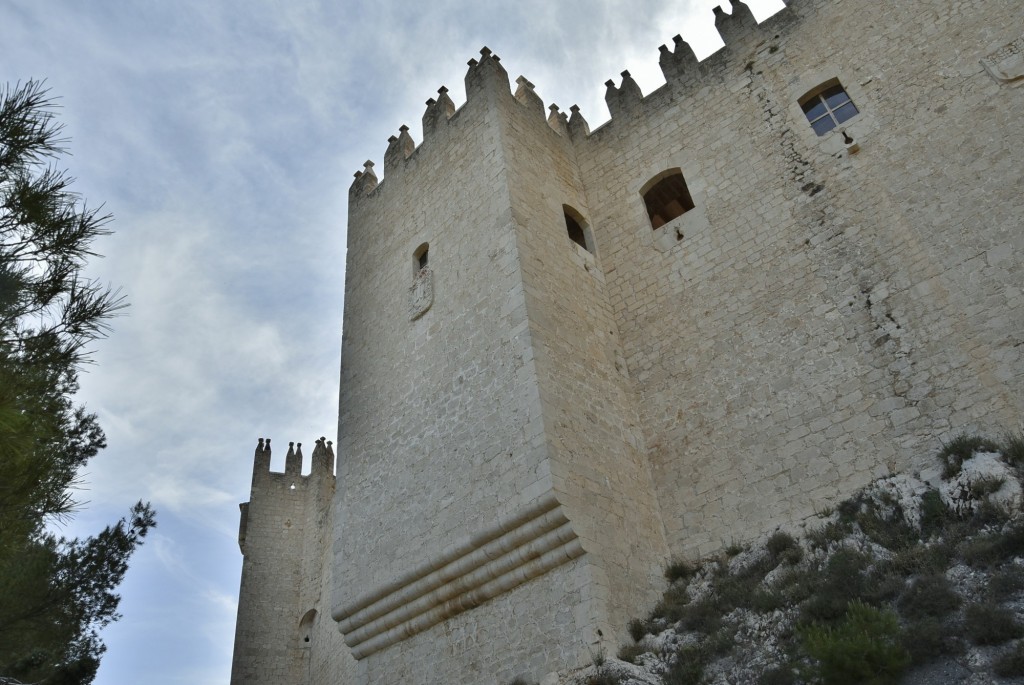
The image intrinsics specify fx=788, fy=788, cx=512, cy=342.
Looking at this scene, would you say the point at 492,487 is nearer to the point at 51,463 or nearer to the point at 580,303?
the point at 580,303

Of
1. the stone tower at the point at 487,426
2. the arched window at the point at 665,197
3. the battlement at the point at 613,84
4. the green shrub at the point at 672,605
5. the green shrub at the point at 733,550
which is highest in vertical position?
the battlement at the point at 613,84

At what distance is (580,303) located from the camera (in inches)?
401

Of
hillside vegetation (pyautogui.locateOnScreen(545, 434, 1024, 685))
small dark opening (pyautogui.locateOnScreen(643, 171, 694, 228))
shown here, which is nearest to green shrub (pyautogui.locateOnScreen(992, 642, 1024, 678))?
hillside vegetation (pyautogui.locateOnScreen(545, 434, 1024, 685))

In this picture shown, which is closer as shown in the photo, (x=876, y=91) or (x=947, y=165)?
(x=947, y=165)

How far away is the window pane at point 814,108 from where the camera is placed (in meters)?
10.1

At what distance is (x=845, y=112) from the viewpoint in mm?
9805

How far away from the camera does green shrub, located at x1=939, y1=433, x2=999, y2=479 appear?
703cm

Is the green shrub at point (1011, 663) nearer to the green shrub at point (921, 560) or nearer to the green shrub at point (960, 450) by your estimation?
the green shrub at point (921, 560)

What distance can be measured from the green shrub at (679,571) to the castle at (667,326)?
A: 0.60 feet

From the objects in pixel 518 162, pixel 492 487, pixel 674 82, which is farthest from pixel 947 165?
pixel 492 487

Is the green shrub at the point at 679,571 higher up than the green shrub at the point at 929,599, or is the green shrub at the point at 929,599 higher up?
the green shrub at the point at 679,571

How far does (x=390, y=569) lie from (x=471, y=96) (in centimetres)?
701

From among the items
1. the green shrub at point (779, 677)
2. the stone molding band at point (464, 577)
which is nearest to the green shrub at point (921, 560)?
the green shrub at point (779, 677)

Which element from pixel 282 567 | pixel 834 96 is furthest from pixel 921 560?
pixel 282 567
